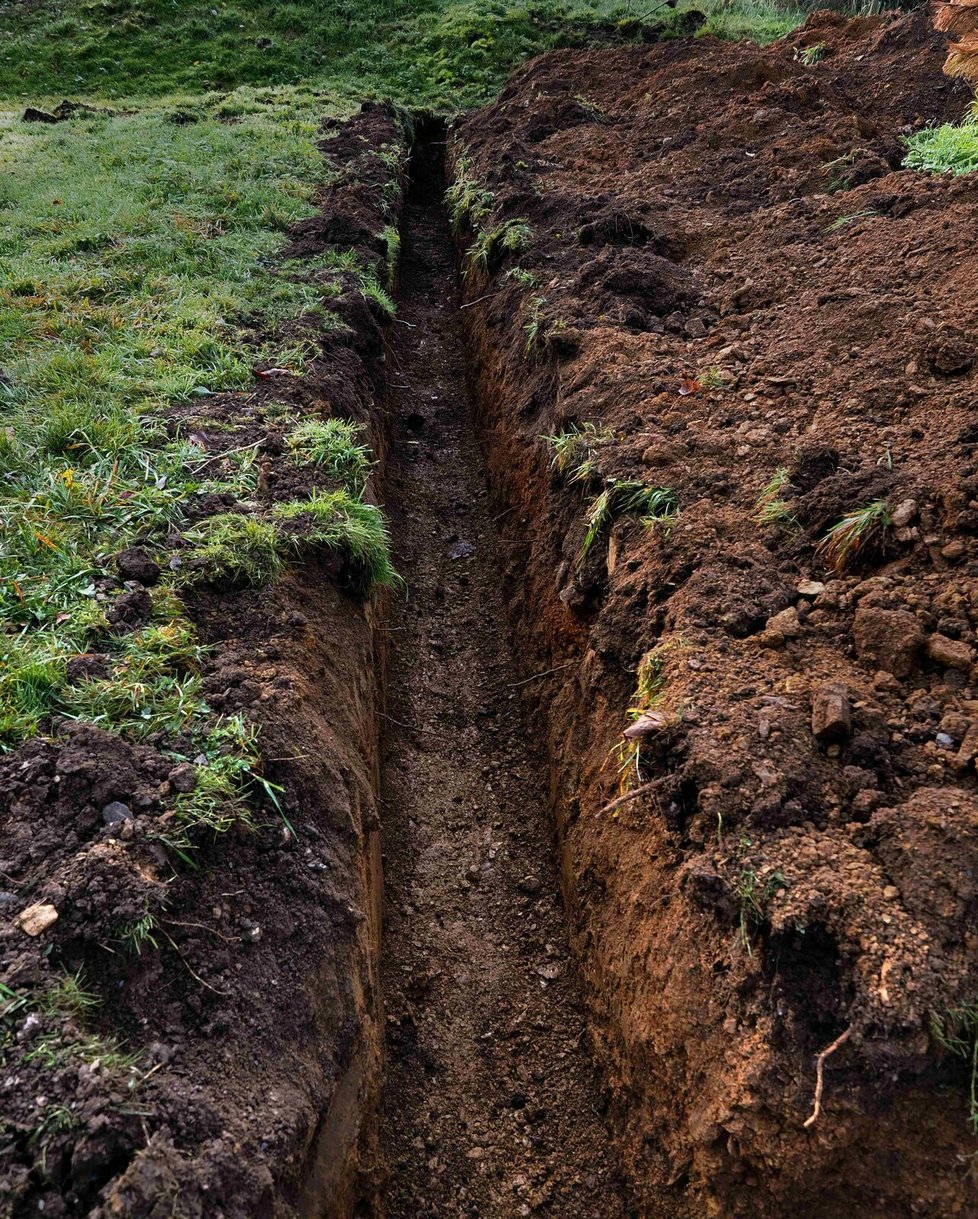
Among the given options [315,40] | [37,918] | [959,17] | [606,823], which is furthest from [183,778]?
[315,40]

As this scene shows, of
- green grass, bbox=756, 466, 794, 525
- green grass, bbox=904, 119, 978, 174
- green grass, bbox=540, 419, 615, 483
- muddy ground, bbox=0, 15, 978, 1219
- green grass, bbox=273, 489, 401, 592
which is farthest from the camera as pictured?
green grass, bbox=904, 119, 978, 174

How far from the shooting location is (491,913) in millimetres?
3586

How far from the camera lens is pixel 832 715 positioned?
94.7 inches

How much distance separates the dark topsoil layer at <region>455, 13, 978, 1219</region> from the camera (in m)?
2.01

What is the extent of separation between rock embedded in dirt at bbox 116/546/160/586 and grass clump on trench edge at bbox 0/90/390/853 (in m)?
0.07

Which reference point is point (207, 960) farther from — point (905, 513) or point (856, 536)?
point (905, 513)

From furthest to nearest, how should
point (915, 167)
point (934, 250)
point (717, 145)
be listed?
point (717, 145) → point (915, 167) → point (934, 250)

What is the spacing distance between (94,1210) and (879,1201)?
6.61ft

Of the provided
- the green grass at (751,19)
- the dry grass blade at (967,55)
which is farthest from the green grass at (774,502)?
the green grass at (751,19)

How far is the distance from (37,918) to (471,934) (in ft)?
6.55

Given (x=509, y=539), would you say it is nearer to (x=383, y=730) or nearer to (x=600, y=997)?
(x=383, y=730)

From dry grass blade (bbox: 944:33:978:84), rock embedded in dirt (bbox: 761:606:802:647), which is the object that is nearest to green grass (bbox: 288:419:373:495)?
rock embedded in dirt (bbox: 761:606:802:647)

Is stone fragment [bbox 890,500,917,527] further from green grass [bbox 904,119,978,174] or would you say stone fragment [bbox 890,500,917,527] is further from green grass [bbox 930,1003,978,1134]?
green grass [bbox 904,119,978,174]

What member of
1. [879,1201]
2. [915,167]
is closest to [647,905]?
[879,1201]
